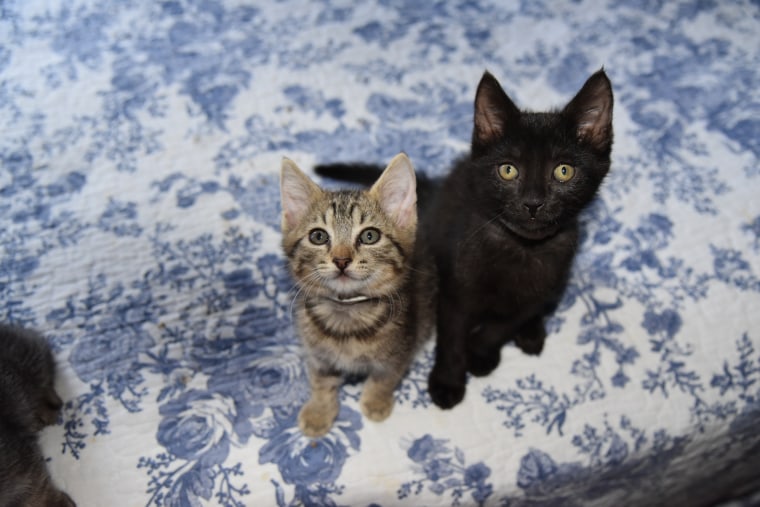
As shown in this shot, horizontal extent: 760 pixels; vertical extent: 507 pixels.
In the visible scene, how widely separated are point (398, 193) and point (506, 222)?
8.3 inches

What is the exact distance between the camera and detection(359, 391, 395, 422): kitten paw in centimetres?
116

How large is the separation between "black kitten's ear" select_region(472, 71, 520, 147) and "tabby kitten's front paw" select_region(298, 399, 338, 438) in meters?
0.59

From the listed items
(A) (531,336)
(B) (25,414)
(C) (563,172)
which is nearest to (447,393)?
(A) (531,336)

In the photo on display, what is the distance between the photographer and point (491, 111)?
1.10m

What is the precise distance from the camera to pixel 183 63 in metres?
1.77

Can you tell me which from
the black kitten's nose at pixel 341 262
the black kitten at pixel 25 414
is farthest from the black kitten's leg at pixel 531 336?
the black kitten at pixel 25 414

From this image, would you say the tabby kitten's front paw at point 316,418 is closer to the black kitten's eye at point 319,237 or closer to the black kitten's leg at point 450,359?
the black kitten's leg at point 450,359

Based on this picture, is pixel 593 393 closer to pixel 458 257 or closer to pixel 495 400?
pixel 495 400

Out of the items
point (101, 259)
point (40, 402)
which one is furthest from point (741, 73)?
point (40, 402)

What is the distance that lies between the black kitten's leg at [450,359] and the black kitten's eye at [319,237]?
1.03 feet

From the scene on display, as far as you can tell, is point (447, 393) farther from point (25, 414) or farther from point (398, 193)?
point (25, 414)

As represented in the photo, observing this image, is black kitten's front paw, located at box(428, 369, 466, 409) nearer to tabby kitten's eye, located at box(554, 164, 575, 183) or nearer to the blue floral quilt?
the blue floral quilt

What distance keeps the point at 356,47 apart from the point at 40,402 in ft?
4.20

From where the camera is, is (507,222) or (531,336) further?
(531,336)
